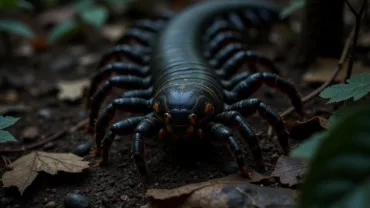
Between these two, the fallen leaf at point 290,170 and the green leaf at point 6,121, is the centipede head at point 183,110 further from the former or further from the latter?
the green leaf at point 6,121

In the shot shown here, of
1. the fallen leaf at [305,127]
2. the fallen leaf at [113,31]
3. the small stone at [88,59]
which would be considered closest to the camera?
the fallen leaf at [305,127]

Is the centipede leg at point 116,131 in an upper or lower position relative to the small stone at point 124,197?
upper

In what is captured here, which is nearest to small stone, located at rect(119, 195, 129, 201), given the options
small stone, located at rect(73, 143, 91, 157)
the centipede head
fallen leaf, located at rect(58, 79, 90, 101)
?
the centipede head

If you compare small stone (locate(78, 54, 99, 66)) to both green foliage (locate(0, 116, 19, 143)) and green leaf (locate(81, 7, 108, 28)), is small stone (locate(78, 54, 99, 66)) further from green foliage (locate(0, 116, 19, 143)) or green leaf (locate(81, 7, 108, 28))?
green foliage (locate(0, 116, 19, 143))

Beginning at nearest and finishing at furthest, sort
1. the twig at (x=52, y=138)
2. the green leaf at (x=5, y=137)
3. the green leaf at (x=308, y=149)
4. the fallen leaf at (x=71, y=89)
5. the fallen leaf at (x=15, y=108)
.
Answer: the green leaf at (x=308, y=149)
the green leaf at (x=5, y=137)
the twig at (x=52, y=138)
the fallen leaf at (x=15, y=108)
the fallen leaf at (x=71, y=89)

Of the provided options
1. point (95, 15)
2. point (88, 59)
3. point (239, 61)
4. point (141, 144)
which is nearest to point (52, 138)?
point (141, 144)

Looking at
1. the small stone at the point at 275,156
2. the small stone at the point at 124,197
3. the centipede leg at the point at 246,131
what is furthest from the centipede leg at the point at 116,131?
the small stone at the point at 275,156

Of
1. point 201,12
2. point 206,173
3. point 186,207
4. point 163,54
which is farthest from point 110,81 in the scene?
point 201,12

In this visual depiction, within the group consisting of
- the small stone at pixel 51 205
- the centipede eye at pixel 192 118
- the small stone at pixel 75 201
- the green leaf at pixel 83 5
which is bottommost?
the small stone at pixel 51 205
